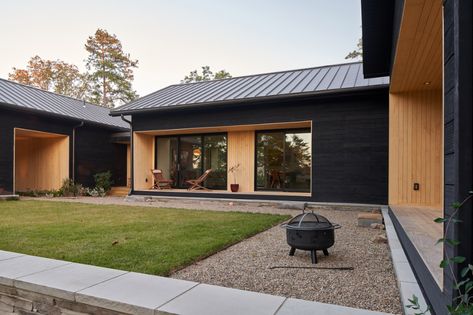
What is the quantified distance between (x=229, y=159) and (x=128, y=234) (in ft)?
19.7

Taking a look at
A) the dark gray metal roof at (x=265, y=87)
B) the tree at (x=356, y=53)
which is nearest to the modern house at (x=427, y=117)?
the dark gray metal roof at (x=265, y=87)

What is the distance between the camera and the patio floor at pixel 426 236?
7.18 ft

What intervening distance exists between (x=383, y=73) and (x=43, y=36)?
1677cm

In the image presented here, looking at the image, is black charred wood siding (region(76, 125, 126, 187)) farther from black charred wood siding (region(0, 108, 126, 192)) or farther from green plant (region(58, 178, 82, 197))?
green plant (region(58, 178, 82, 197))

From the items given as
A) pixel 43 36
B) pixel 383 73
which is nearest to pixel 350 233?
pixel 383 73

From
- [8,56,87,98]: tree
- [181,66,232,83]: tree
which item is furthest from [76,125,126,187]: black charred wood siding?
[8,56,87,98]: tree

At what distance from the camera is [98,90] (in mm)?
25312

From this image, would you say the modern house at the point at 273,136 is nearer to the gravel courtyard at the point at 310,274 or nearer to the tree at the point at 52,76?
the gravel courtyard at the point at 310,274

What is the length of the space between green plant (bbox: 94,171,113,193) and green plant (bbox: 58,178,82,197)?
→ 0.84 m

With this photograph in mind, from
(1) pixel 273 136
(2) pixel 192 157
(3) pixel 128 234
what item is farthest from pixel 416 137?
(2) pixel 192 157

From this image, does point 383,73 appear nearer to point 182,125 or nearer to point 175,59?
point 182,125

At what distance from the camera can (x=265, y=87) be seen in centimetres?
980

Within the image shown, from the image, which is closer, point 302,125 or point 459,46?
point 459,46

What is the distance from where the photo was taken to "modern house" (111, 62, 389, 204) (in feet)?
25.4
